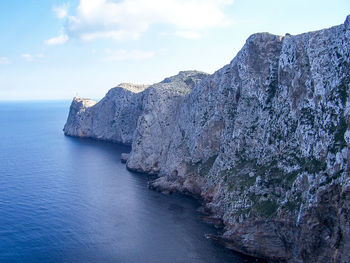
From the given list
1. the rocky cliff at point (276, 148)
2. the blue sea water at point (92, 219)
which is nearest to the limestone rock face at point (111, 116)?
the blue sea water at point (92, 219)

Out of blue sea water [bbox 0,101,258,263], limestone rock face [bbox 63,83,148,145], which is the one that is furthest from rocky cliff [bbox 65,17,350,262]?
limestone rock face [bbox 63,83,148,145]

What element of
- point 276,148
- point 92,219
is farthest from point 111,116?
point 276,148

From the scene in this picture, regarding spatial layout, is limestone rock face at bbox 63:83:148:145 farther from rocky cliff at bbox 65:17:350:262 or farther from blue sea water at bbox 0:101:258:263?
rocky cliff at bbox 65:17:350:262

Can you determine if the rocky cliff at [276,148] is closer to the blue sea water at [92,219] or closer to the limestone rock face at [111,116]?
the blue sea water at [92,219]

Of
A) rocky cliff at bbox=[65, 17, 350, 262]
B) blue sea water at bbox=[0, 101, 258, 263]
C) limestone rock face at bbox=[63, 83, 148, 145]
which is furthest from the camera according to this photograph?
limestone rock face at bbox=[63, 83, 148, 145]

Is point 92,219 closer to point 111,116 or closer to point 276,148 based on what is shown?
point 276,148

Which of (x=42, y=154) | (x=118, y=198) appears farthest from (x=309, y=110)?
(x=42, y=154)
